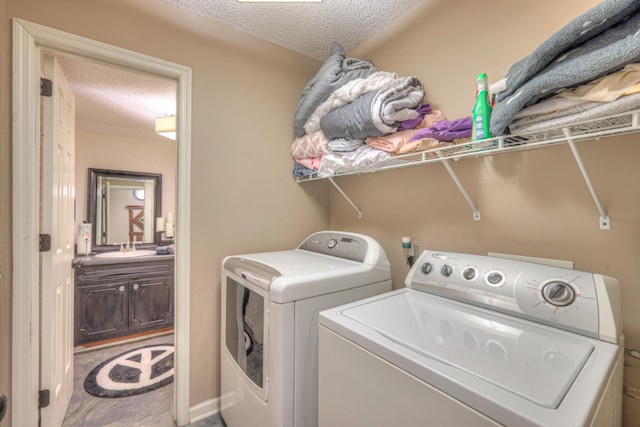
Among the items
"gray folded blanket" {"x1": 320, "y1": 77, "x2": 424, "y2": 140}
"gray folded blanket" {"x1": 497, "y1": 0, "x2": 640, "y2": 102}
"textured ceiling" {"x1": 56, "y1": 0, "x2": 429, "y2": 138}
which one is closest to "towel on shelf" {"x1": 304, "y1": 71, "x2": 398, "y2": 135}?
"gray folded blanket" {"x1": 320, "y1": 77, "x2": 424, "y2": 140}

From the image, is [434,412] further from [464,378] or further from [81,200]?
[81,200]

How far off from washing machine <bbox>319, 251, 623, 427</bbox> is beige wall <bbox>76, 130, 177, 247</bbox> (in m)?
2.81

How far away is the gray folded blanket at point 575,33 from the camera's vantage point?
728mm

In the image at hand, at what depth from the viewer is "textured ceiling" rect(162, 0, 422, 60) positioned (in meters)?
1.60

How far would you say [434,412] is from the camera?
66cm

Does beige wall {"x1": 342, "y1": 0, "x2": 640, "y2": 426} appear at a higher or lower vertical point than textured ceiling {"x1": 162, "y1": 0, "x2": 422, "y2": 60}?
lower

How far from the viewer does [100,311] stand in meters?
2.71

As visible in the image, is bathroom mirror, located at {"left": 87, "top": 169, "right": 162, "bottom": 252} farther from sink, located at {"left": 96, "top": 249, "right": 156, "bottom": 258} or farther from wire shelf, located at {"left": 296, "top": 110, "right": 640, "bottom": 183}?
wire shelf, located at {"left": 296, "top": 110, "right": 640, "bottom": 183}

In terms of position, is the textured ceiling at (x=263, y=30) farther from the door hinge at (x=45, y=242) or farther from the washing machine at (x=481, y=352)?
the washing machine at (x=481, y=352)

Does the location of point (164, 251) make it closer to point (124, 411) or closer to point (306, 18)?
point (124, 411)

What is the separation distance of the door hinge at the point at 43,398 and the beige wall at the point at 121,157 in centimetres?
202

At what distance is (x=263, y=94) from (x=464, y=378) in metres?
1.95

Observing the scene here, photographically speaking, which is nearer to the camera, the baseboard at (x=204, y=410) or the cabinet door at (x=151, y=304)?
the baseboard at (x=204, y=410)

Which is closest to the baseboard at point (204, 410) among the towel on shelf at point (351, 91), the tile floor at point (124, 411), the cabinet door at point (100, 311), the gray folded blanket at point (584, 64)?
A: the tile floor at point (124, 411)
